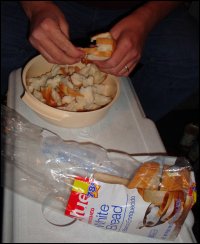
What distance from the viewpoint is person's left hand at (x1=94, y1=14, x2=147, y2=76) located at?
0.69 metres

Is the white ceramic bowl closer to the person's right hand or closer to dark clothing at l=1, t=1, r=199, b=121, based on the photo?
the person's right hand

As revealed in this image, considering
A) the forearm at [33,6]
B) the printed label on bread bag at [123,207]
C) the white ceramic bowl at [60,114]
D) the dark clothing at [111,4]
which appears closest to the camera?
the printed label on bread bag at [123,207]

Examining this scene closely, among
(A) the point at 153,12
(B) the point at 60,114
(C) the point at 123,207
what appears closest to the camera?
(C) the point at 123,207

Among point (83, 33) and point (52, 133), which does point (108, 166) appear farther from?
point (83, 33)

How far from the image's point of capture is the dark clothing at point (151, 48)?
0.85m

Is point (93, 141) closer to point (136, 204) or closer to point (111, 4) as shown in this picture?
point (136, 204)

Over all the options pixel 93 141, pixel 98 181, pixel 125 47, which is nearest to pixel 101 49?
pixel 125 47

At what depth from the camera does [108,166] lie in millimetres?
559

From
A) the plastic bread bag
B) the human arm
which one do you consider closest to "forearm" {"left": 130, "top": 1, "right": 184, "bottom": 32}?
the human arm

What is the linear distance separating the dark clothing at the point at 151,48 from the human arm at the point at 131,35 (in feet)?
0.27

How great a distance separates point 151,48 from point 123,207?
582 millimetres

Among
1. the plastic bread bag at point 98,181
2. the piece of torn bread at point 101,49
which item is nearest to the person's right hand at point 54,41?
the piece of torn bread at point 101,49

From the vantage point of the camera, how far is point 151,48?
94 centimetres

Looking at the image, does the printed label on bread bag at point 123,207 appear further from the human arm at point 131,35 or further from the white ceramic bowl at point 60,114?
the human arm at point 131,35
